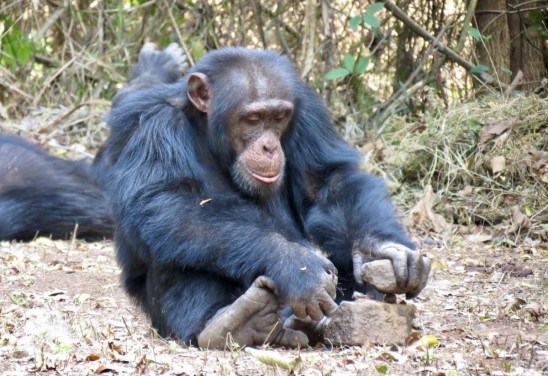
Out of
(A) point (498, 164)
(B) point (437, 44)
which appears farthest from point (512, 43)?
(A) point (498, 164)

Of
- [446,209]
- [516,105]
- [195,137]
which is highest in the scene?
[195,137]

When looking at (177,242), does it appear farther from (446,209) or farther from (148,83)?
(148,83)

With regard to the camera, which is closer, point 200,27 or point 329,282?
point 329,282

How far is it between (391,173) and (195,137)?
3755 millimetres

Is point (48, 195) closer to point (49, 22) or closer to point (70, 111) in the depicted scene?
point (70, 111)

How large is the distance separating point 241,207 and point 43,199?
4217mm

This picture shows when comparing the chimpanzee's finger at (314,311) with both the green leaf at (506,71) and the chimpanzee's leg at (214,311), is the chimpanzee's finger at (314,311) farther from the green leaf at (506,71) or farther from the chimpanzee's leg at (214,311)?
the green leaf at (506,71)

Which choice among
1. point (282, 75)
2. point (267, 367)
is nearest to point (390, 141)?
point (282, 75)

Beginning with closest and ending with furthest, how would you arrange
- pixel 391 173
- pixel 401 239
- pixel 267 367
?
1. pixel 267 367
2. pixel 401 239
3. pixel 391 173

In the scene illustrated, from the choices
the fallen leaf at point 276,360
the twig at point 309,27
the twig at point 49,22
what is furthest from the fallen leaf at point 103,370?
the twig at point 49,22

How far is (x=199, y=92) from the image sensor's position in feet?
18.0

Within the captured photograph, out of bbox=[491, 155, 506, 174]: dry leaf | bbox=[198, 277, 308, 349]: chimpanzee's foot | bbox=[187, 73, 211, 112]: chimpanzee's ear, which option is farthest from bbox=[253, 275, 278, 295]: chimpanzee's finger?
bbox=[491, 155, 506, 174]: dry leaf

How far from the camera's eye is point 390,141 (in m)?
9.44

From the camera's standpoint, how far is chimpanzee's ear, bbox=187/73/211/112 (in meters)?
5.45
